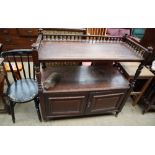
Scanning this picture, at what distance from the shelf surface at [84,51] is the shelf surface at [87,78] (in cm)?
33

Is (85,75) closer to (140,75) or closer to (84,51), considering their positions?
(84,51)

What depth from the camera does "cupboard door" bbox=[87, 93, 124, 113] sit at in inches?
57.4

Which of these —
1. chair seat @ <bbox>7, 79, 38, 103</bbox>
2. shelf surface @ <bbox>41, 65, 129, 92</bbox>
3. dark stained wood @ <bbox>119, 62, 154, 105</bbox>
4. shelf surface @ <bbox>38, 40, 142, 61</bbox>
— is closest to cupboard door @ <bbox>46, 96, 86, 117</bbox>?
shelf surface @ <bbox>41, 65, 129, 92</bbox>

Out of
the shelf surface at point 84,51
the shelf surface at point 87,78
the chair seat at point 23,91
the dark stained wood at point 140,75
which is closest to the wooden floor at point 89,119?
the dark stained wood at point 140,75

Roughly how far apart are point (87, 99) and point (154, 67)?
0.98 metres

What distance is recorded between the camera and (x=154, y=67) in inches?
68.9

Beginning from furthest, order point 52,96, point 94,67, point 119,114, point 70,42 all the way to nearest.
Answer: point 119,114 → point 94,67 → point 70,42 → point 52,96

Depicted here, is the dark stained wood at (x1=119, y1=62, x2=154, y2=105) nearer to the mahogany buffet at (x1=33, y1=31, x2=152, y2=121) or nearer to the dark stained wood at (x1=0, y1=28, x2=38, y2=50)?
the mahogany buffet at (x1=33, y1=31, x2=152, y2=121)

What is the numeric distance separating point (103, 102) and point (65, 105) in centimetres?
42

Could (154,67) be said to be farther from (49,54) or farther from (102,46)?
(49,54)

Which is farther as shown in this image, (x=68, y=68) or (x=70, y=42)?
(x=68, y=68)

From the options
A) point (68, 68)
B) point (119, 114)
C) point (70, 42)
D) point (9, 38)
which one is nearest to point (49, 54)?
point (70, 42)

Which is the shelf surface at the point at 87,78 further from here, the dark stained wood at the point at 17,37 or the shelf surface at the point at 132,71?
the dark stained wood at the point at 17,37

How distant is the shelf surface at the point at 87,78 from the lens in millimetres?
1399
